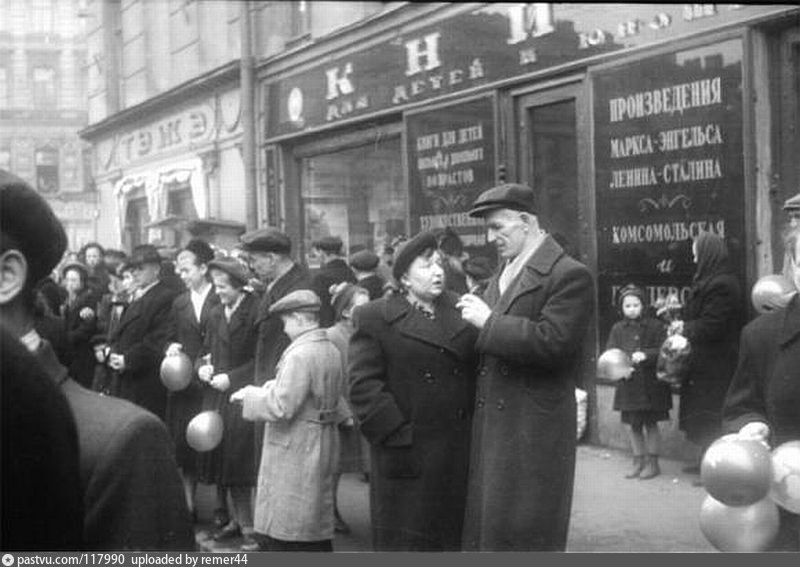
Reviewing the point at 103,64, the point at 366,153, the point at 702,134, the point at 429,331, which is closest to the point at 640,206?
the point at 702,134

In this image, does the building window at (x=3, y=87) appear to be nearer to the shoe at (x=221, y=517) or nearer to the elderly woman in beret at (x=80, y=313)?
the elderly woman in beret at (x=80, y=313)

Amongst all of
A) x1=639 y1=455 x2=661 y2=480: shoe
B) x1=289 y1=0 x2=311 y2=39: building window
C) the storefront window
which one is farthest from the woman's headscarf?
x1=289 y1=0 x2=311 y2=39: building window

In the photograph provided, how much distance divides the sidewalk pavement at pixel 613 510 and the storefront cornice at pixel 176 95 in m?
1.37

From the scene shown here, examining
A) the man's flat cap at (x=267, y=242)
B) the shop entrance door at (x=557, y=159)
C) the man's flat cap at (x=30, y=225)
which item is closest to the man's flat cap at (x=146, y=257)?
the man's flat cap at (x=267, y=242)

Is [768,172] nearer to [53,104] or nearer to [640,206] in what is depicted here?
[640,206]

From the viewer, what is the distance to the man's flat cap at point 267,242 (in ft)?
12.0

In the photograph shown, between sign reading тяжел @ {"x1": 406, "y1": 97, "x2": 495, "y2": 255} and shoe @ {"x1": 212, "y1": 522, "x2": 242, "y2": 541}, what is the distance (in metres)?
1.61

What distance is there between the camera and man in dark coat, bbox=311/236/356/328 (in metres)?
4.44

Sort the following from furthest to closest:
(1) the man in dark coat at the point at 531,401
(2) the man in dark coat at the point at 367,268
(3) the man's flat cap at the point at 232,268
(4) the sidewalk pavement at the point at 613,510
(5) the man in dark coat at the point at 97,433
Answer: (2) the man in dark coat at the point at 367,268 < (3) the man's flat cap at the point at 232,268 < (4) the sidewalk pavement at the point at 613,510 < (1) the man in dark coat at the point at 531,401 < (5) the man in dark coat at the point at 97,433

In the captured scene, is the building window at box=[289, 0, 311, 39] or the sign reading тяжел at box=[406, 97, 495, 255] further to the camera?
the sign reading тяжел at box=[406, 97, 495, 255]

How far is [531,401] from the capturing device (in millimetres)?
2627

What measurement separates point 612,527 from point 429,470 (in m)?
0.78

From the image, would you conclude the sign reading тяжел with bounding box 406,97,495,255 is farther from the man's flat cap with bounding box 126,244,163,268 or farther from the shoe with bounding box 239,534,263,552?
the shoe with bounding box 239,534,263,552

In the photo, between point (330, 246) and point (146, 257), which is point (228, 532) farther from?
point (330, 246)
